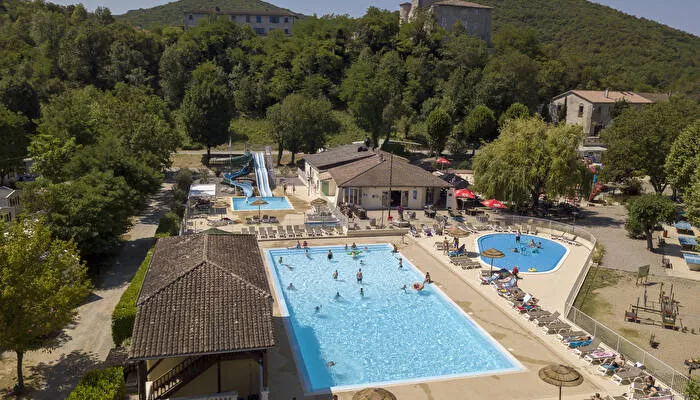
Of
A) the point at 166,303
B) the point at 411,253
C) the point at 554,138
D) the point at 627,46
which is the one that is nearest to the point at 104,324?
the point at 166,303

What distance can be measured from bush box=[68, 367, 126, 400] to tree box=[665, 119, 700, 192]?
A: 3821 cm

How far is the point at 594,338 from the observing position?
2072 cm

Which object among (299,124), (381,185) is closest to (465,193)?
(381,185)

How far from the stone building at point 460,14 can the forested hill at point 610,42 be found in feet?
48.6

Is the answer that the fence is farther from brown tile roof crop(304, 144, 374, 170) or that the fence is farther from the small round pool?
brown tile roof crop(304, 144, 374, 170)

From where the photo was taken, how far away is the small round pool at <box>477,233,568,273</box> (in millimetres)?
31234

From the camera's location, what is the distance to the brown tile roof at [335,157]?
160ft

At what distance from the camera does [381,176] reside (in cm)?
4303

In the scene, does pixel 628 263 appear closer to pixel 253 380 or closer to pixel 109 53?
pixel 253 380

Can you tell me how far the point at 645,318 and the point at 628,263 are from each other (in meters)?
8.66

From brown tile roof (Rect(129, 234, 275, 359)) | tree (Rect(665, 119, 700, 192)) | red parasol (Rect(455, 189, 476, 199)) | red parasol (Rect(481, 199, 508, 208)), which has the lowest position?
red parasol (Rect(481, 199, 508, 208))

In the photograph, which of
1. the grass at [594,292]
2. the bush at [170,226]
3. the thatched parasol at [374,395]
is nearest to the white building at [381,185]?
the bush at [170,226]

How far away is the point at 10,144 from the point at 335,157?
93.1ft

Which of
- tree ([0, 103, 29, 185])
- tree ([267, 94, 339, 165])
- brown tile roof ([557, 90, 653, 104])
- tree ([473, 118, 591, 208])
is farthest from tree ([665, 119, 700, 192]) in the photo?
tree ([0, 103, 29, 185])
